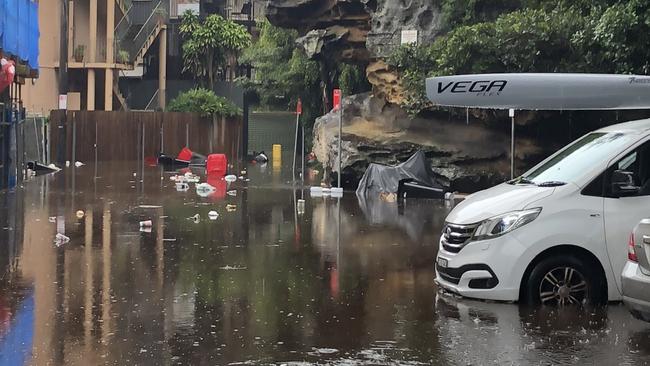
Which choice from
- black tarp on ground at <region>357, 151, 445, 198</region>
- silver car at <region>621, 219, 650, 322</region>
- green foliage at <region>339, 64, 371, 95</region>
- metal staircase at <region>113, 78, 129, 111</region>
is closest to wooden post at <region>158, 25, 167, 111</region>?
metal staircase at <region>113, 78, 129, 111</region>

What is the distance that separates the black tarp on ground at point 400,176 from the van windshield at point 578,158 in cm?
1215

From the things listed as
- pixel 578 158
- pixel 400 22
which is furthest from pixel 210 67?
pixel 578 158

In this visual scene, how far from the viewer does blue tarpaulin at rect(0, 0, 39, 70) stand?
20.8m

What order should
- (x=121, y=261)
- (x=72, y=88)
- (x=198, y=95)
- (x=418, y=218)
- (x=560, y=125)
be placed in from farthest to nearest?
(x=72, y=88), (x=198, y=95), (x=560, y=125), (x=418, y=218), (x=121, y=261)

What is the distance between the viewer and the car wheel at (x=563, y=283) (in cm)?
884

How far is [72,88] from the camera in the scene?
151 feet

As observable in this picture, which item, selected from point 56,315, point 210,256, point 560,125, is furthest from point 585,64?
point 56,315

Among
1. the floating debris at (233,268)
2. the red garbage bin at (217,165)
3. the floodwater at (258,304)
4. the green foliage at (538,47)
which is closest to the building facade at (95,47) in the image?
the red garbage bin at (217,165)

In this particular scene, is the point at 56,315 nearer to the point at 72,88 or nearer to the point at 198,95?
the point at 198,95

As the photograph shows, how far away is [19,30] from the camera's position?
23469mm

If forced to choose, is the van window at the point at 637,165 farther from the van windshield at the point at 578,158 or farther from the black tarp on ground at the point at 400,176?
the black tarp on ground at the point at 400,176

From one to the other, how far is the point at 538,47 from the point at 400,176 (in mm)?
4229

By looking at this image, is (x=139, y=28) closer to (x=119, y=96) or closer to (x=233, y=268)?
(x=119, y=96)

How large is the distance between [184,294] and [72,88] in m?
37.7
